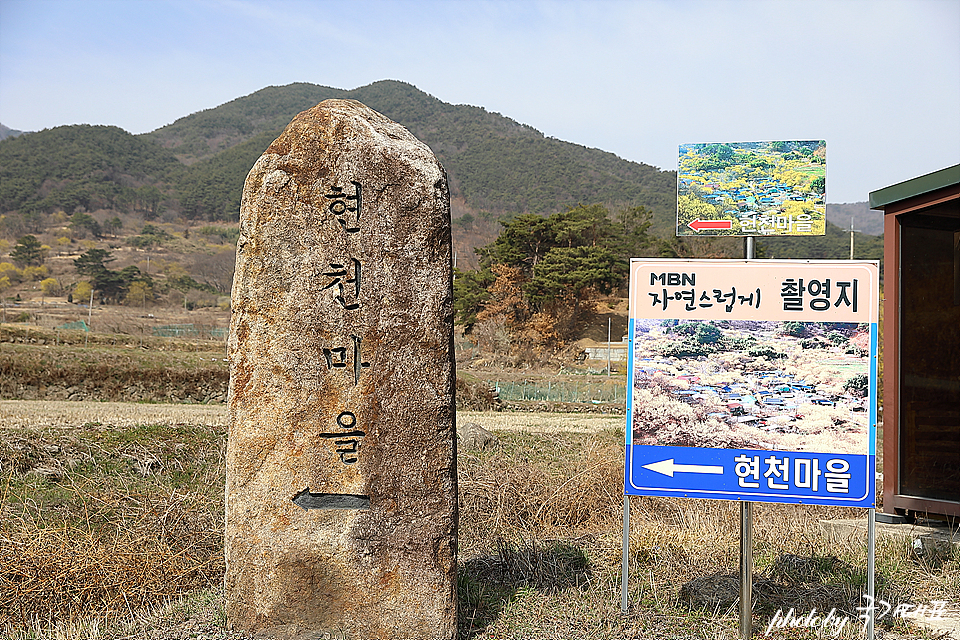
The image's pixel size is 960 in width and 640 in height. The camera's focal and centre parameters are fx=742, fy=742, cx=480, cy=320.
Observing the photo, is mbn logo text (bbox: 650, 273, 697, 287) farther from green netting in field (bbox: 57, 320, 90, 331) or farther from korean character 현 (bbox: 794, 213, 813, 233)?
green netting in field (bbox: 57, 320, 90, 331)

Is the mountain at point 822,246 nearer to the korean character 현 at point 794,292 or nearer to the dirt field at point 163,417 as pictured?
the dirt field at point 163,417

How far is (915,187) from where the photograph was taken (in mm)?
6590

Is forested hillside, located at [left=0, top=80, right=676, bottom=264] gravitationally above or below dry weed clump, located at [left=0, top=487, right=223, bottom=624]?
above

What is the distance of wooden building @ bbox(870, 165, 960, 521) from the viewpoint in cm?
675

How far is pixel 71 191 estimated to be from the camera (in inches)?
3617

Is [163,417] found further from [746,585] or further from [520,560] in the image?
[746,585]

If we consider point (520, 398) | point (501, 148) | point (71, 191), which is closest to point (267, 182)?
point (520, 398)

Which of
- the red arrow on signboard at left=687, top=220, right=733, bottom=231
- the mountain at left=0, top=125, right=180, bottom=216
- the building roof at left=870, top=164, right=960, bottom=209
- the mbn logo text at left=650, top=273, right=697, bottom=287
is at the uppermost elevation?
the mountain at left=0, top=125, right=180, bottom=216

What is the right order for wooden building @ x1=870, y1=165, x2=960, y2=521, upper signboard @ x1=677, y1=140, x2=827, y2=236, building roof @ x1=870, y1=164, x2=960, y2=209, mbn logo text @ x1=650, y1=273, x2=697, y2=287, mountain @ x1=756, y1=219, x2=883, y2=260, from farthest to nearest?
1. mountain @ x1=756, y1=219, x2=883, y2=260
2. wooden building @ x1=870, y1=165, x2=960, y2=521
3. building roof @ x1=870, y1=164, x2=960, y2=209
4. upper signboard @ x1=677, y1=140, x2=827, y2=236
5. mbn logo text @ x1=650, y1=273, x2=697, y2=287

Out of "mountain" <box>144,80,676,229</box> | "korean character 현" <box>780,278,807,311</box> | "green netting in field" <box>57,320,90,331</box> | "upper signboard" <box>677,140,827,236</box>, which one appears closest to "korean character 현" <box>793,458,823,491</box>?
"korean character 현" <box>780,278,807,311</box>

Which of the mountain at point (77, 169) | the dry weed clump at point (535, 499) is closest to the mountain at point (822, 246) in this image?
the dry weed clump at point (535, 499)

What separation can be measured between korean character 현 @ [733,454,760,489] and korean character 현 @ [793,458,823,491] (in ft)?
0.65

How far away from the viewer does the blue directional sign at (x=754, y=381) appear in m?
4.12

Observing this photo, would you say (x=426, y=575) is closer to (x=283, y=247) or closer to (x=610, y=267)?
(x=283, y=247)
